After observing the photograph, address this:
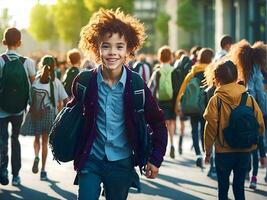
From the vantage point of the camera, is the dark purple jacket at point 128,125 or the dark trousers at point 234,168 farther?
the dark trousers at point 234,168

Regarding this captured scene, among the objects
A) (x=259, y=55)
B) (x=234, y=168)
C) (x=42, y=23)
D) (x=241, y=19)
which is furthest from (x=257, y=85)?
(x=42, y=23)

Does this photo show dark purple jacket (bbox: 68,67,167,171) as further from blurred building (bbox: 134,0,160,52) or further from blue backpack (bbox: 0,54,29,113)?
blurred building (bbox: 134,0,160,52)

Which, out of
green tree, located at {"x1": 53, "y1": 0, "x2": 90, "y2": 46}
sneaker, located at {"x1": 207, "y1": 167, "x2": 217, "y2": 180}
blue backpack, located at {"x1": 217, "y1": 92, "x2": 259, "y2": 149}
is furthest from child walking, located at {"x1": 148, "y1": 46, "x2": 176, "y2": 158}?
green tree, located at {"x1": 53, "y1": 0, "x2": 90, "y2": 46}

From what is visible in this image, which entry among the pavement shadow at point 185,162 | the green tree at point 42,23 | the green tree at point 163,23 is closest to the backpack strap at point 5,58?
the pavement shadow at point 185,162

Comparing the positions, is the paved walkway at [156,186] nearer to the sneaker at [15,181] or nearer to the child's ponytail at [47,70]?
the sneaker at [15,181]

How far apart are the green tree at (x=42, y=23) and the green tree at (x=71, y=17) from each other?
16731mm

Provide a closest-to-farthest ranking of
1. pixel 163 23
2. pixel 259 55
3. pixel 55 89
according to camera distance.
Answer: pixel 259 55, pixel 55 89, pixel 163 23

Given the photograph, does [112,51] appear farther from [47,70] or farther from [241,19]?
[241,19]

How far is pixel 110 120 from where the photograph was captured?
497 centimetres

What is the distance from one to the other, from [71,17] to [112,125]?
61.3 m

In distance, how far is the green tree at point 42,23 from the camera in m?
88.9

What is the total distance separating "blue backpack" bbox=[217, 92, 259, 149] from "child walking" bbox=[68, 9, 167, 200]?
6.38 ft

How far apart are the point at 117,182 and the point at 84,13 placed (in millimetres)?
59824

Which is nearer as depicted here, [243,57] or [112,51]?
[112,51]
